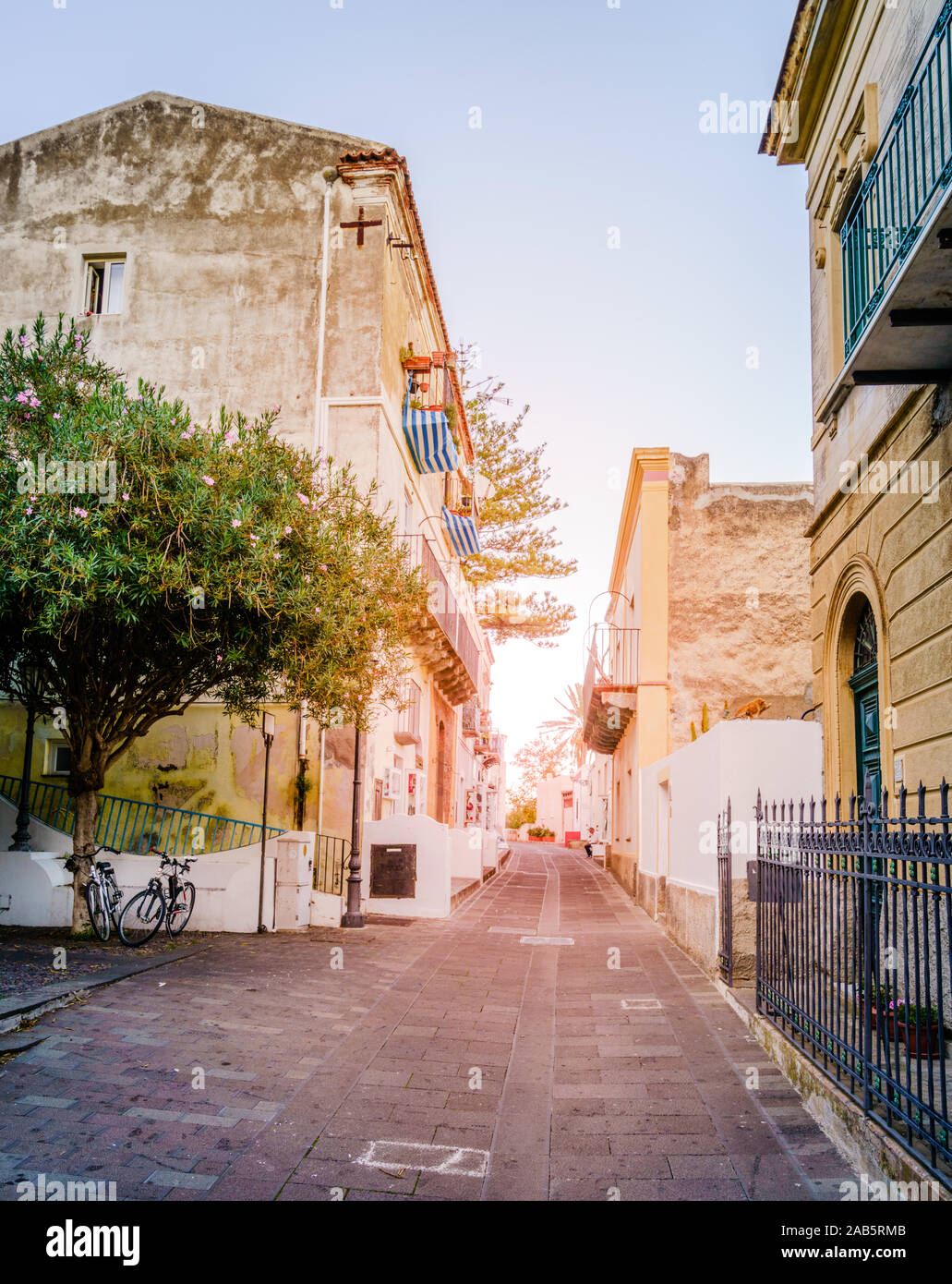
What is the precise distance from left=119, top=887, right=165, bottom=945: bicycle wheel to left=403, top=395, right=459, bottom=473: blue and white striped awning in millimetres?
9252

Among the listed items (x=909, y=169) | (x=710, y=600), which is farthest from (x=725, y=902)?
(x=710, y=600)

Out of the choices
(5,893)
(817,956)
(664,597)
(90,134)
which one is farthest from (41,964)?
(90,134)

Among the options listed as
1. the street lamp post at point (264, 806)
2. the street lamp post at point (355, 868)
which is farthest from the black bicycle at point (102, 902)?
the street lamp post at point (355, 868)

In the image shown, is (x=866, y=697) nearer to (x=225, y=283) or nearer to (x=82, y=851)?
(x=82, y=851)

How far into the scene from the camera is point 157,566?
28.0 ft

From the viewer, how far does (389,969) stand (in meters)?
9.70

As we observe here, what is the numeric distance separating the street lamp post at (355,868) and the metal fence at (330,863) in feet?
1.69

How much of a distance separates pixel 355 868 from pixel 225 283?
371 inches

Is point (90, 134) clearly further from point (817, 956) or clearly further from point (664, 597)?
point (817, 956)

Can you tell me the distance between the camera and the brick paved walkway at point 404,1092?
15.0 feet

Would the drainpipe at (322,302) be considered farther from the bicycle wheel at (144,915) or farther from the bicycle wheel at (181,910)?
the bicycle wheel at (144,915)

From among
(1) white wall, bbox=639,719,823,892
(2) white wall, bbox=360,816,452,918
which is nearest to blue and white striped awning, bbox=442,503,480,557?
A: (2) white wall, bbox=360,816,452,918
